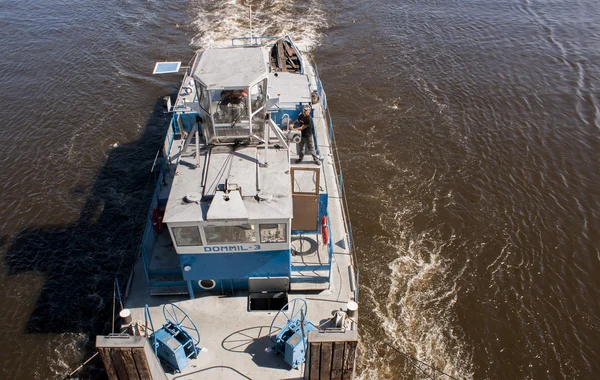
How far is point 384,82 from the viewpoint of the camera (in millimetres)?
31812

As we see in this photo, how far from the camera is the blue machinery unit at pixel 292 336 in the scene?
12.3 metres

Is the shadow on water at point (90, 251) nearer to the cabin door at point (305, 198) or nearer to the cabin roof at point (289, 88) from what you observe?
the cabin door at point (305, 198)

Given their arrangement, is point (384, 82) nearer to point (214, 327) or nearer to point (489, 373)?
point (489, 373)

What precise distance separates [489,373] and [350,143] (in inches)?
564

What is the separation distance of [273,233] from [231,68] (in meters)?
5.01

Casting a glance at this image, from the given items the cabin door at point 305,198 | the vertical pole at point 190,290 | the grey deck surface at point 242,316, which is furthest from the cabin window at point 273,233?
the vertical pole at point 190,290

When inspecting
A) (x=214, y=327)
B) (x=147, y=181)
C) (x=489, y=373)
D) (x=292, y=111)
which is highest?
(x=292, y=111)

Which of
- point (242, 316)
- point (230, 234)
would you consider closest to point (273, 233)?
point (230, 234)

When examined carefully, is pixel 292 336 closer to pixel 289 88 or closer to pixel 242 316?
pixel 242 316

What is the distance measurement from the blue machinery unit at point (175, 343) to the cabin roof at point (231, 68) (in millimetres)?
6688

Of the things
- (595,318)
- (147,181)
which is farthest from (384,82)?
(595,318)

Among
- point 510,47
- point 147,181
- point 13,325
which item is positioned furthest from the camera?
point 510,47

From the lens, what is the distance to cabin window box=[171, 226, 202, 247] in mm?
12008

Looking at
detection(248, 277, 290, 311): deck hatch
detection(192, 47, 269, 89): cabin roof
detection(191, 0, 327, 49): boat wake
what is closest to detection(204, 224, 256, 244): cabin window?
detection(248, 277, 290, 311): deck hatch
